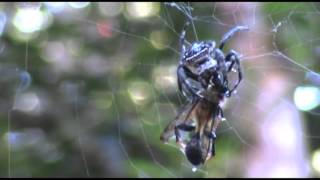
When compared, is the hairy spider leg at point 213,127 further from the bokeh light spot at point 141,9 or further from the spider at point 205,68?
the bokeh light spot at point 141,9

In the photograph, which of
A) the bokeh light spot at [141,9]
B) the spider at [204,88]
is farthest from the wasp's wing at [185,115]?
the bokeh light spot at [141,9]

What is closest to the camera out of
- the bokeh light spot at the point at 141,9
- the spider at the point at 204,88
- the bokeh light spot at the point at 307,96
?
the spider at the point at 204,88

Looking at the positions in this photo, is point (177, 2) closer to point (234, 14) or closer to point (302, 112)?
point (234, 14)

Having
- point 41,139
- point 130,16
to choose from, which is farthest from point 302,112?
point 41,139

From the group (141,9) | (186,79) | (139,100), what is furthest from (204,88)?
(141,9)

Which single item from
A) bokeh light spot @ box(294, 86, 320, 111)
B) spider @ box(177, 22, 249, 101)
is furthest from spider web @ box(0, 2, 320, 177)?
spider @ box(177, 22, 249, 101)

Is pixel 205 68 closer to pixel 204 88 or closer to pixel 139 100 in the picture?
pixel 204 88
